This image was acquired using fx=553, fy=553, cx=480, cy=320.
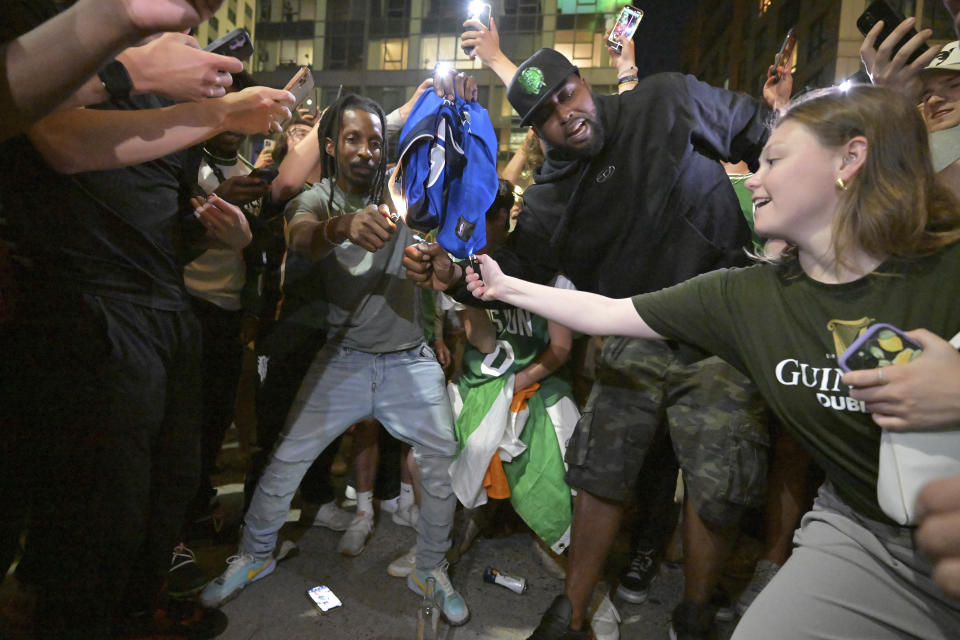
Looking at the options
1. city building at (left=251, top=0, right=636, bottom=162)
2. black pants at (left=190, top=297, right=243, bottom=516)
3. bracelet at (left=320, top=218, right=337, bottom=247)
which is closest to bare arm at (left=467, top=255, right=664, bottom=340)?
bracelet at (left=320, top=218, right=337, bottom=247)

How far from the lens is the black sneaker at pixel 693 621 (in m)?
2.39

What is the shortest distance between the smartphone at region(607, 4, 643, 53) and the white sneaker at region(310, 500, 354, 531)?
3428 millimetres

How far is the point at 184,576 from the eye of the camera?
2670 millimetres

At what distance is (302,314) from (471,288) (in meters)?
1.27

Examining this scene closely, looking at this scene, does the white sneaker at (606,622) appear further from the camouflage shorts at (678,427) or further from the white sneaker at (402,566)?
the white sneaker at (402,566)

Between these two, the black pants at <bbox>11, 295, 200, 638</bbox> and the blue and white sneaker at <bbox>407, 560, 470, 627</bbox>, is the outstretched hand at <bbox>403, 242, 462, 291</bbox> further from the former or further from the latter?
the blue and white sneaker at <bbox>407, 560, 470, 627</bbox>

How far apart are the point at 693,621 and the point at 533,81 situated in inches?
98.7

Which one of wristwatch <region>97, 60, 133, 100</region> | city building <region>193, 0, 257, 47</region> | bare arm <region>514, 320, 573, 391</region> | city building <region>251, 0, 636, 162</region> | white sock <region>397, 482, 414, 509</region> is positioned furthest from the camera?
city building <region>193, 0, 257, 47</region>

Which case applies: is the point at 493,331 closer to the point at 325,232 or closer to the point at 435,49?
the point at 325,232

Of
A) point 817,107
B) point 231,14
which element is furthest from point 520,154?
point 231,14

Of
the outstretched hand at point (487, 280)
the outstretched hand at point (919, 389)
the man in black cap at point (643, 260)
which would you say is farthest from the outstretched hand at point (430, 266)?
the outstretched hand at point (919, 389)

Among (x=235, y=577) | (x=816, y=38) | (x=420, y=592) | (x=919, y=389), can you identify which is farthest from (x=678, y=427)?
(x=816, y=38)

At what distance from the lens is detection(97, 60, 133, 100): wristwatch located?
4.63 ft

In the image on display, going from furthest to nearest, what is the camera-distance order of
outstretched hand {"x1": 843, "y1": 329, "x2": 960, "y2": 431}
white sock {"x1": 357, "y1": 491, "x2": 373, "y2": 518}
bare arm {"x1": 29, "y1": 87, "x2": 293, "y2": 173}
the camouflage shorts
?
white sock {"x1": 357, "y1": 491, "x2": 373, "y2": 518} < the camouflage shorts < bare arm {"x1": 29, "y1": 87, "x2": 293, "y2": 173} < outstretched hand {"x1": 843, "y1": 329, "x2": 960, "y2": 431}
